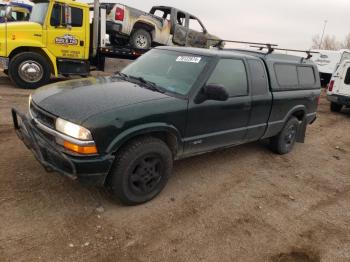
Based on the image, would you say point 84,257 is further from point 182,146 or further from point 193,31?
point 193,31

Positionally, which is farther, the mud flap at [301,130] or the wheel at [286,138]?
the mud flap at [301,130]

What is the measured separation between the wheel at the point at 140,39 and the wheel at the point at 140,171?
28.2ft

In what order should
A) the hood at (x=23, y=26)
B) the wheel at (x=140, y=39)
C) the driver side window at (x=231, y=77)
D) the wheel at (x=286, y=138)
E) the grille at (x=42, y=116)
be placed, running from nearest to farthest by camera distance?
the grille at (x=42, y=116) → the driver side window at (x=231, y=77) → the wheel at (x=286, y=138) → the hood at (x=23, y=26) → the wheel at (x=140, y=39)

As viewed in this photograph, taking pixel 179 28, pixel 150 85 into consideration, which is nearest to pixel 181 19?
pixel 179 28

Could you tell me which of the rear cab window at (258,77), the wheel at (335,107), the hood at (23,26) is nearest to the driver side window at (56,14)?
the hood at (23,26)

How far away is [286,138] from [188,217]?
311 cm

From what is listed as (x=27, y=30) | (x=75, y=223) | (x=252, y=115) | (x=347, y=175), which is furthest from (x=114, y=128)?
(x=27, y=30)

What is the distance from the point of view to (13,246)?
277 centimetres

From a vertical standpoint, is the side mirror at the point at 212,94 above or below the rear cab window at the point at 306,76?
below

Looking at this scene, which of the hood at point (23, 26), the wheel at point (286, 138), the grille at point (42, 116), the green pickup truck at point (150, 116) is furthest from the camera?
the hood at point (23, 26)

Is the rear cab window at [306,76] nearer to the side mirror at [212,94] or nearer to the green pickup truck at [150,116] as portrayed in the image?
the green pickup truck at [150,116]

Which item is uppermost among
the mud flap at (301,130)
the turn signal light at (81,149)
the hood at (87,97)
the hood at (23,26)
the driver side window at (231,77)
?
the hood at (23,26)

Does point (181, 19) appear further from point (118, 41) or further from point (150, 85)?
point (150, 85)

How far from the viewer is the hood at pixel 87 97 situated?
10.2 ft
